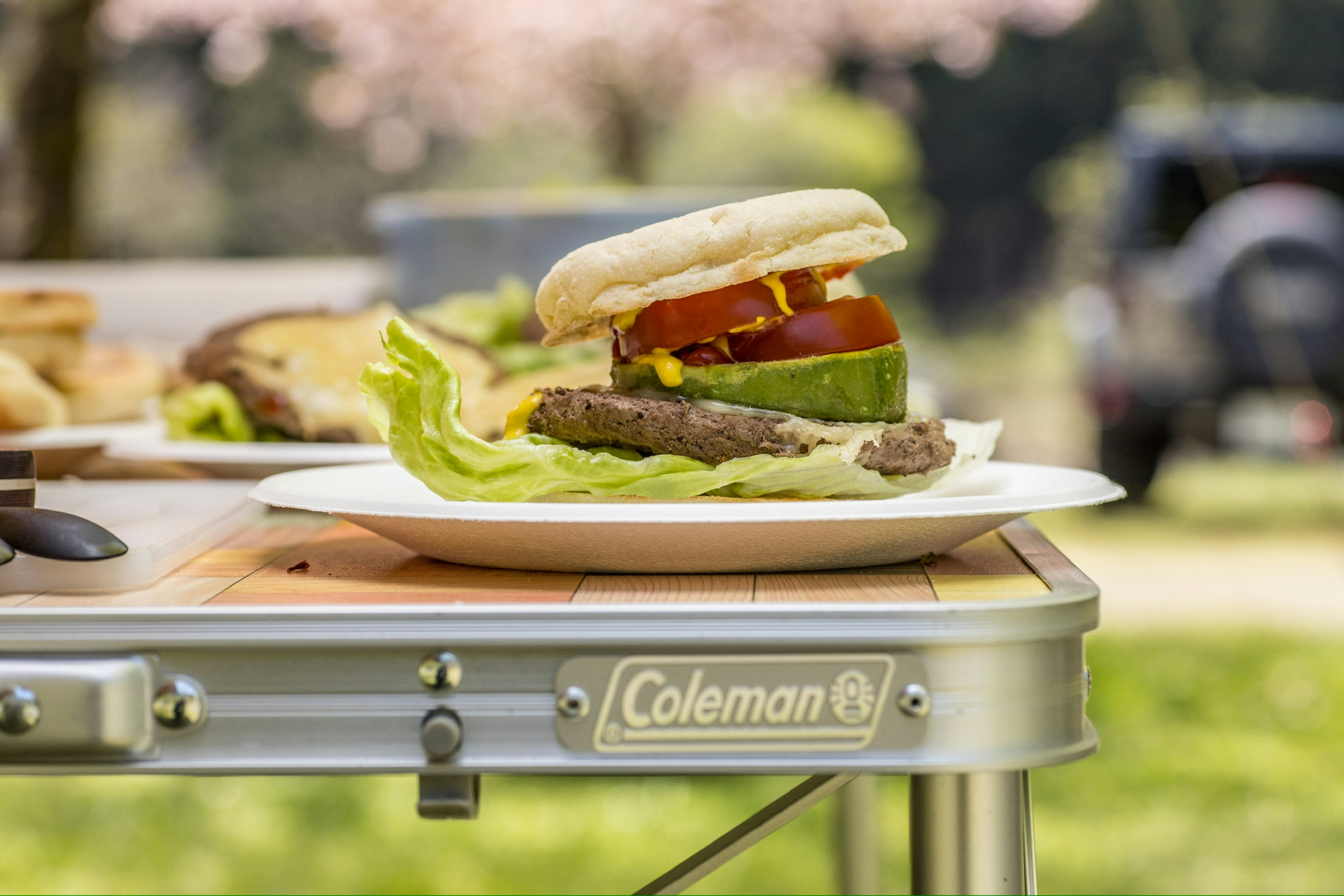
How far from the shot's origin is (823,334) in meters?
1.30

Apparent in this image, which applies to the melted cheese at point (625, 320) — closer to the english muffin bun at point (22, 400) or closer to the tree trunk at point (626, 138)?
the english muffin bun at point (22, 400)

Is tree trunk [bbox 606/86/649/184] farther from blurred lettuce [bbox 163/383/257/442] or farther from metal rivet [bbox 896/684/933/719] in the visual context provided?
metal rivet [bbox 896/684/933/719]

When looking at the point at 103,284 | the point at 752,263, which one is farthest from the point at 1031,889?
the point at 103,284

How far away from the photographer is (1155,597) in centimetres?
739

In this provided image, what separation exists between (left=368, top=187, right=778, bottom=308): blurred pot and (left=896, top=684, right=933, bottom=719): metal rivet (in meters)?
2.38

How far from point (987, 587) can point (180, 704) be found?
0.56m

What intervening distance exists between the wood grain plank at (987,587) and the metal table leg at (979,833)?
119mm

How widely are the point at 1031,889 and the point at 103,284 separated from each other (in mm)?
3883

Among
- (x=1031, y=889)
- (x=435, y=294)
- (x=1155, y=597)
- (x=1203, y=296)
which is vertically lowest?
(x=1155, y=597)

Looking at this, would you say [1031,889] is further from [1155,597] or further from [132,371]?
[1155,597]

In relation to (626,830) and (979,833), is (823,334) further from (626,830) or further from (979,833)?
(626,830)

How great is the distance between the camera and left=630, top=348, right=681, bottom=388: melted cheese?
1.31 metres

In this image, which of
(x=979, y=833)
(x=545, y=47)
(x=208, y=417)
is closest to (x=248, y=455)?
(x=208, y=417)

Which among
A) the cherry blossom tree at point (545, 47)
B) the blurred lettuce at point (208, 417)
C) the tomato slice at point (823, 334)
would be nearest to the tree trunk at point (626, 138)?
the cherry blossom tree at point (545, 47)
